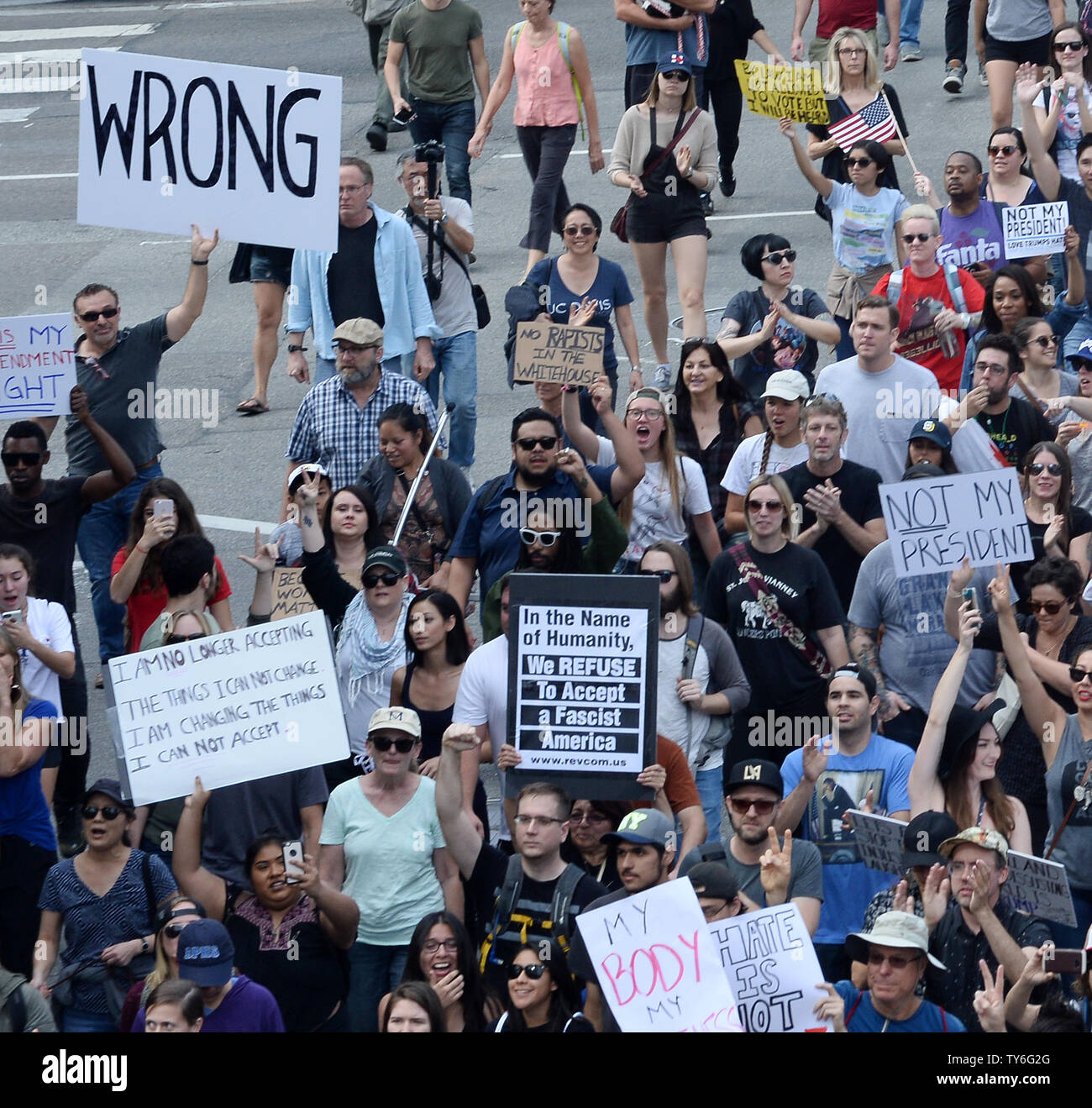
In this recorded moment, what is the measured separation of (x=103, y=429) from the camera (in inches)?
419

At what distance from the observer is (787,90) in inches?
557

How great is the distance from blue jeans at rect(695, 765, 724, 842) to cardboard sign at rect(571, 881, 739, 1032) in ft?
6.71

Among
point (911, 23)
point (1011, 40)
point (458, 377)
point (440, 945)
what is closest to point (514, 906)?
point (440, 945)

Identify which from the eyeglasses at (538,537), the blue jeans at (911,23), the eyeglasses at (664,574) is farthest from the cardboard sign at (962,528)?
the blue jeans at (911,23)

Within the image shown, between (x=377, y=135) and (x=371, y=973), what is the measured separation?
12.4 m

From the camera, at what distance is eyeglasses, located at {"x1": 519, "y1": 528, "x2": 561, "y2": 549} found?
934 centimetres

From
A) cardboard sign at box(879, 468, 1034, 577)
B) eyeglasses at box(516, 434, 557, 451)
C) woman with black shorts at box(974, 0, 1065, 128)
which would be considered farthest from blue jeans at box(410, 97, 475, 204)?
cardboard sign at box(879, 468, 1034, 577)

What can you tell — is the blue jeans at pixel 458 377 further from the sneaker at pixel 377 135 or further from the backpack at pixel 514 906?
the sneaker at pixel 377 135

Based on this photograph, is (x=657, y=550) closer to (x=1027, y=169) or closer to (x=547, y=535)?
(x=547, y=535)

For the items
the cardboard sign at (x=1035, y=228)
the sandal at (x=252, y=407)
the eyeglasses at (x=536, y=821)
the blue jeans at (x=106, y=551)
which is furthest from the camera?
the sandal at (x=252, y=407)

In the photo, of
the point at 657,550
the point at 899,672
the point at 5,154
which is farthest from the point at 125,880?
the point at 5,154

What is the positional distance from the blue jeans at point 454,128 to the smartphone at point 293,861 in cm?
883

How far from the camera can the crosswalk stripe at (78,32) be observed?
23141mm

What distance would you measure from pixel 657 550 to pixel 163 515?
2.22m
